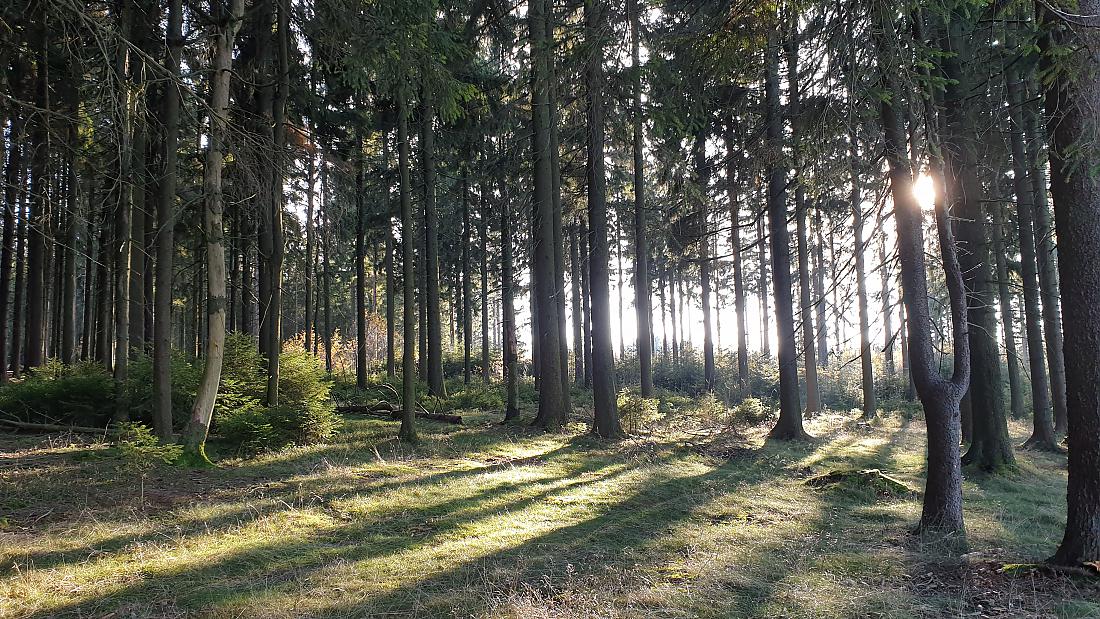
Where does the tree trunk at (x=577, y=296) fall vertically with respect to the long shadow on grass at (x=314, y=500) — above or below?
above

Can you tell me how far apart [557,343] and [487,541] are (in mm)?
8454

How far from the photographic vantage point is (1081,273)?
4.98m

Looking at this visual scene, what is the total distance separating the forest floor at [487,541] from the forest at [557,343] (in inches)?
1.8

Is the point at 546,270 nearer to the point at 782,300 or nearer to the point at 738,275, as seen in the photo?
the point at 782,300

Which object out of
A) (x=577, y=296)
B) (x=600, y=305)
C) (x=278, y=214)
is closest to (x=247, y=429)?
(x=278, y=214)

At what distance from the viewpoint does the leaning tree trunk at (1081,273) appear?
484cm

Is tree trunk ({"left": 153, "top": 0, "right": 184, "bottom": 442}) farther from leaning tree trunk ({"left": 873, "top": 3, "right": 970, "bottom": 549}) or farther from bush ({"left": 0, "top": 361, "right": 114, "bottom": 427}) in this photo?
leaning tree trunk ({"left": 873, "top": 3, "right": 970, "bottom": 549})

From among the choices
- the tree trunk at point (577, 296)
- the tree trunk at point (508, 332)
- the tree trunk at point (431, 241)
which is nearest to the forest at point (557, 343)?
the tree trunk at point (431, 241)

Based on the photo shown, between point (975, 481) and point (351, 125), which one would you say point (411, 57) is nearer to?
point (351, 125)

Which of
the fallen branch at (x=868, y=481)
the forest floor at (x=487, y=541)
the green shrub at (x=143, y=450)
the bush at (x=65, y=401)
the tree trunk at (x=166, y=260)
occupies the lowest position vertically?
the fallen branch at (x=868, y=481)

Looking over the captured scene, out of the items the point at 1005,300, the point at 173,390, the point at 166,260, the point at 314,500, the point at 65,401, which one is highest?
the point at 166,260

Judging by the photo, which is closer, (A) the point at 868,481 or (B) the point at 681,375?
(A) the point at 868,481

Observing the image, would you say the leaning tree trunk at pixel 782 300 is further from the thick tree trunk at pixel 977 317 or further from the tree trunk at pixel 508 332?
the tree trunk at pixel 508 332

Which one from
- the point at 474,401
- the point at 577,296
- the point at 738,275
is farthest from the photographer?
the point at 577,296
